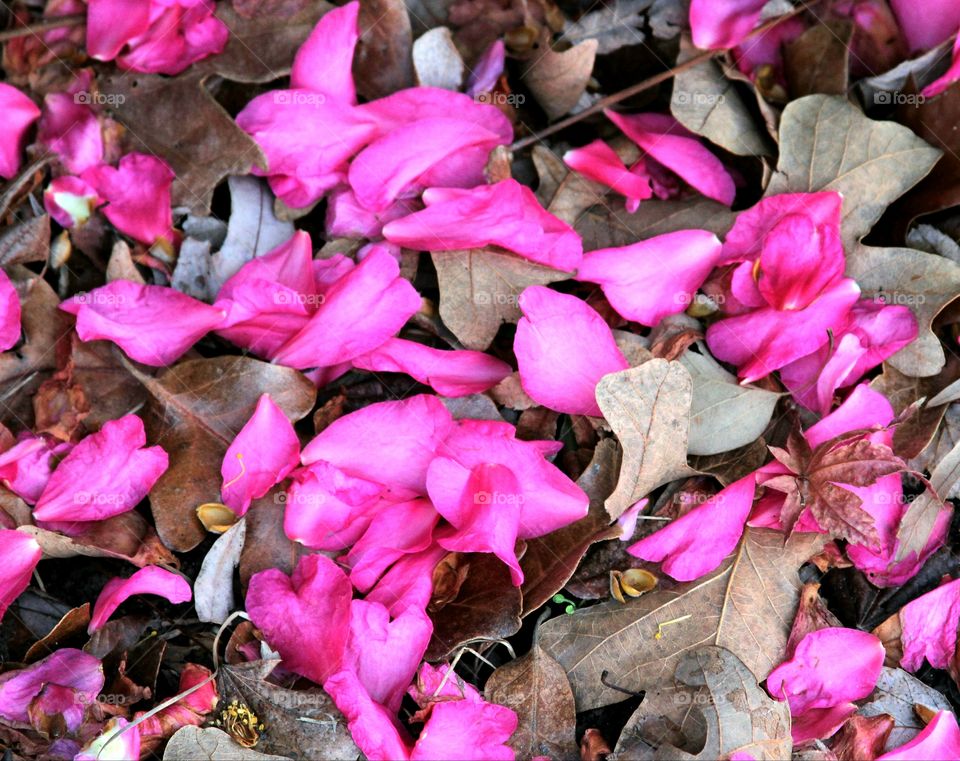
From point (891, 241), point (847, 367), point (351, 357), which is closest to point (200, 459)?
point (351, 357)

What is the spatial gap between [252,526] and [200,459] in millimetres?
98

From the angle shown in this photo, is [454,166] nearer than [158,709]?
No

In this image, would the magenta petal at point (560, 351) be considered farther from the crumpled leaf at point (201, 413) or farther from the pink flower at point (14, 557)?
the pink flower at point (14, 557)

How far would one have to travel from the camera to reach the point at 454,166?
121cm

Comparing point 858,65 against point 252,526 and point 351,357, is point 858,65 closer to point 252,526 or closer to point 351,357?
point 351,357

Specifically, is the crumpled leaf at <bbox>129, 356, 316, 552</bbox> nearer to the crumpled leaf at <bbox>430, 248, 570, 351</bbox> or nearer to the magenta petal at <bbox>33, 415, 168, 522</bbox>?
the magenta petal at <bbox>33, 415, 168, 522</bbox>

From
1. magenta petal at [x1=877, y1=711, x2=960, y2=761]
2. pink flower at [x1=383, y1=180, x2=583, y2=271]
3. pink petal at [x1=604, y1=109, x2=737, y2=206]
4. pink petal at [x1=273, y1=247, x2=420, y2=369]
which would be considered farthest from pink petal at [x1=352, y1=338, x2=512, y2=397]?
magenta petal at [x1=877, y1=711, x2=960, y2=761]

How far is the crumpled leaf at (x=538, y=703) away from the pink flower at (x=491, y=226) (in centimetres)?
45

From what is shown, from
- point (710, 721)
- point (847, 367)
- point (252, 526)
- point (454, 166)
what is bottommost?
point (710, 721)

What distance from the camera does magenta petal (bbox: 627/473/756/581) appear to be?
3.57ft

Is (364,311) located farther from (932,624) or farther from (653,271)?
(932,624)

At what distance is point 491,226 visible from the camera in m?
1.14

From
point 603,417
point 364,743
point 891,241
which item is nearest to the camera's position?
point 364,743

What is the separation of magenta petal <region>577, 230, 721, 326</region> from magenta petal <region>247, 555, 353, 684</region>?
1.46ft
